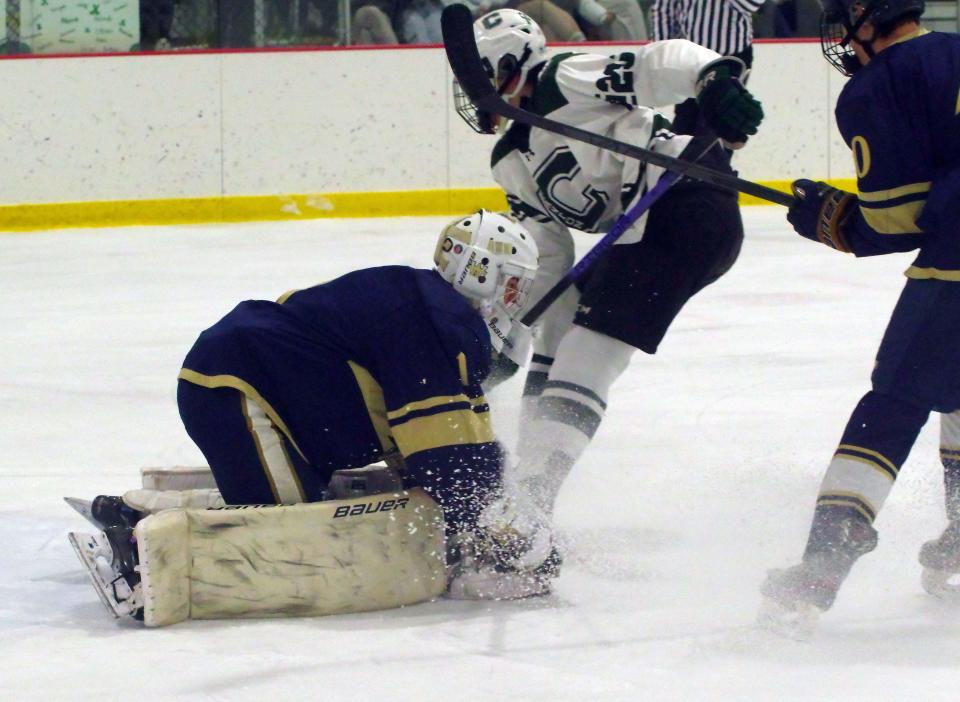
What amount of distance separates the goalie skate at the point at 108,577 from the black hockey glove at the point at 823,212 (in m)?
1.10

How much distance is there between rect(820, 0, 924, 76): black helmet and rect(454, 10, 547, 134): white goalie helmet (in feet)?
1.82

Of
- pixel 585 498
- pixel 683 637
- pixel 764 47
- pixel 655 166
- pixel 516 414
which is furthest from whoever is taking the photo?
pixel 764 47

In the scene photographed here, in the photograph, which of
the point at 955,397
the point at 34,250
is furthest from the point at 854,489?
the point at 34,250

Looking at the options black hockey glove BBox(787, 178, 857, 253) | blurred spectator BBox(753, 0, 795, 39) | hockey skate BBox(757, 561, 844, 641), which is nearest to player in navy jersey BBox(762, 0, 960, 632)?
hockey skate BBox(757, 561, 844, 641)

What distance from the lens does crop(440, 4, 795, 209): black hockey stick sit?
254 centimetres

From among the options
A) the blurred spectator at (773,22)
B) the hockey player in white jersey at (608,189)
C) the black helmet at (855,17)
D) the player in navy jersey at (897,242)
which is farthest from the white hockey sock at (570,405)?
the blurred spectator at (773,22)

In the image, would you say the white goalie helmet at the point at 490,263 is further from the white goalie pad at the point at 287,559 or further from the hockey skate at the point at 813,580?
the hockey skate at the point at 813,580

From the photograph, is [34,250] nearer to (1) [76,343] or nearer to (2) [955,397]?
(1) [76,343]

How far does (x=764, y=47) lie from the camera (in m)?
7.01

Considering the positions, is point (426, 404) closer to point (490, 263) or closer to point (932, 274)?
point (490, 263)

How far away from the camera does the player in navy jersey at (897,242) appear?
2.12 m

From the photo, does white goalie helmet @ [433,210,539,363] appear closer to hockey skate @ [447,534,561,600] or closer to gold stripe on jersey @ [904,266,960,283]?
hockey skate @ [447,534,561,600]

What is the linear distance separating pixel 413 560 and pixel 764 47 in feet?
16.9

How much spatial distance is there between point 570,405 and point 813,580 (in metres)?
0.62
